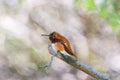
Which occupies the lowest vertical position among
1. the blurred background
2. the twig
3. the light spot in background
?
the twig

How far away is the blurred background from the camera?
2.55 metres

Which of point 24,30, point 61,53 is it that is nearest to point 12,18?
point 24,30

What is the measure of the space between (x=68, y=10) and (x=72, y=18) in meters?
0.09

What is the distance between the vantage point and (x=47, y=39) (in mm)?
2711

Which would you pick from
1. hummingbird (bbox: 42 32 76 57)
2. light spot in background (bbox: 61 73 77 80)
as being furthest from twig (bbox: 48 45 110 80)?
light spot in background (bbox: 61 73 77 80)

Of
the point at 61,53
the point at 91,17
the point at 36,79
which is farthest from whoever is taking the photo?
the point at 91,17

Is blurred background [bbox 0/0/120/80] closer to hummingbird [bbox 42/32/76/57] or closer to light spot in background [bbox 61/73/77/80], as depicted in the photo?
light spot in background [bbox 61/73/77/80]

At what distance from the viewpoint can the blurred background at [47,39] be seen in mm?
2549

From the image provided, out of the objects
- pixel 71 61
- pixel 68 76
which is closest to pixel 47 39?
pixel 68 76

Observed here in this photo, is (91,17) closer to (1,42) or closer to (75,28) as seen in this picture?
(75,28)

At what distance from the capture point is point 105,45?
2877mm

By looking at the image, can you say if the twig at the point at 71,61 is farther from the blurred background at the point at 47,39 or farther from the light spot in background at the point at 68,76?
the light spot in background at the point at 68,76

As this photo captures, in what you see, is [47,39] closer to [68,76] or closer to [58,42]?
[68,76]

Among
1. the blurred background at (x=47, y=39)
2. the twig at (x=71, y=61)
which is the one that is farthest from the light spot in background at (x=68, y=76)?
the twig at (x=71, y=61)
